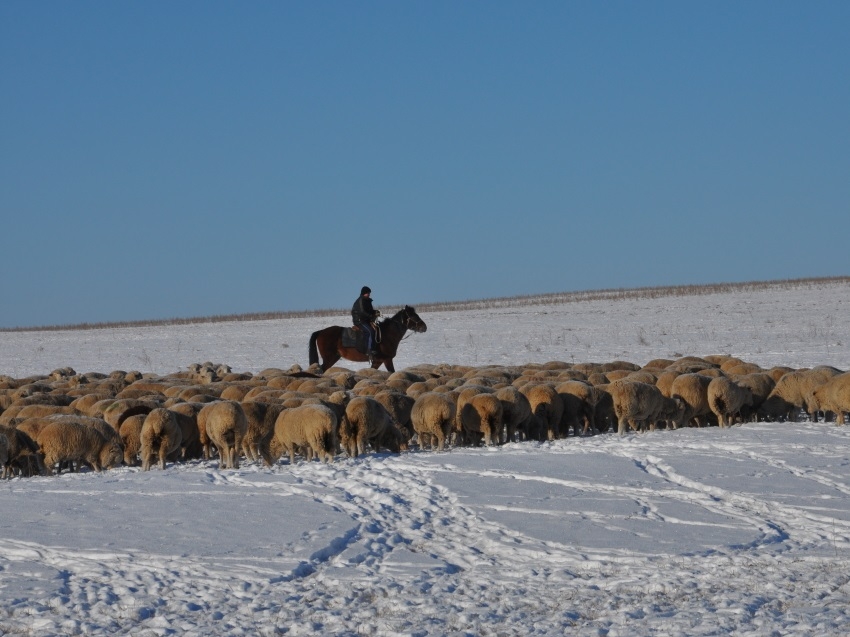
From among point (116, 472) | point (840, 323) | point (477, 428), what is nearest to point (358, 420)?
point (477, 428)

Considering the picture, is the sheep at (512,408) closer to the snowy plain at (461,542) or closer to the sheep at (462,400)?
the sheep at (462,400)

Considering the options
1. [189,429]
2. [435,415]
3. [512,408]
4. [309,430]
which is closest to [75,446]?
[189,429]

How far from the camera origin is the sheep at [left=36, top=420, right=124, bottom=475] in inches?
453

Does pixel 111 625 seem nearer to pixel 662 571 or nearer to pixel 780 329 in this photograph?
pixel 662 571

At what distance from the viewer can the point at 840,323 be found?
107 feet

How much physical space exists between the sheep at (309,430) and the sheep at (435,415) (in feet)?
4.67

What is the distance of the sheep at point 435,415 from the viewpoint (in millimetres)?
12336

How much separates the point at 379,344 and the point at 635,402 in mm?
10584

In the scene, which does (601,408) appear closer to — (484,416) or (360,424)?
(484,416)

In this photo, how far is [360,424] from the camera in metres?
11.7

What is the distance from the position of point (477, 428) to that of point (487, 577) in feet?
19.7

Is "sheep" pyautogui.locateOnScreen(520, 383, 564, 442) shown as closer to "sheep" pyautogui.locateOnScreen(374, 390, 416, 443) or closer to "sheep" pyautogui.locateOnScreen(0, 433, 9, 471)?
"sheep" pyautogui.locateOnScreen(374, 390, 416, 443)

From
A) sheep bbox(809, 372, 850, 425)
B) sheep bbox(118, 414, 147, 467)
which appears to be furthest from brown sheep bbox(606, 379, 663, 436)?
sheep bbox(118, 414, 147, 467)

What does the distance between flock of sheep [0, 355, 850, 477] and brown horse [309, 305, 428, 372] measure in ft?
22.2
